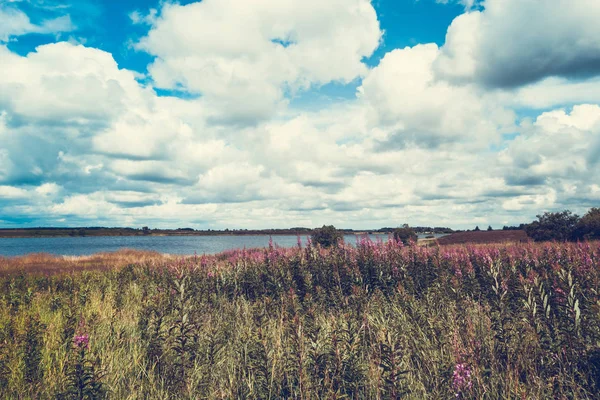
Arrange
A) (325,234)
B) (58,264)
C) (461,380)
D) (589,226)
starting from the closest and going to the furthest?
(461,380), (589,226), (58,264), (325,234)

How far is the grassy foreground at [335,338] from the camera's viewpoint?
384 centimetres

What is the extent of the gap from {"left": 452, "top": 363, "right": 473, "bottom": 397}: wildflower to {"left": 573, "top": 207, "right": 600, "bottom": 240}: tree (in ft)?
109

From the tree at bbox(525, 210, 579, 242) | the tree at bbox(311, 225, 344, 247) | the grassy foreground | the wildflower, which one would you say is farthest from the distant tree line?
the wildflower

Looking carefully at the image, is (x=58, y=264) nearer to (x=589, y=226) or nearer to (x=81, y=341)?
(x=81, y=341)

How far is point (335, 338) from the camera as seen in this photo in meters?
3.46

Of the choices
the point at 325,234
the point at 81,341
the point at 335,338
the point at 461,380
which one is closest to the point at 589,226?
the point at 325,234

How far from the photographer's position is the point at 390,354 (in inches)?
120

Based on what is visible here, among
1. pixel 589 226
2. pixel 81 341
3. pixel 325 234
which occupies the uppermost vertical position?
pixel 589 226

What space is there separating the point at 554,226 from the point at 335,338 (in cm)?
3673

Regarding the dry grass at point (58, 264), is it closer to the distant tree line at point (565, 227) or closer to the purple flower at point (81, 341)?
the purple flower at point (81, 341)

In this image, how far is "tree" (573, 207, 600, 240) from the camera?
28.9 m

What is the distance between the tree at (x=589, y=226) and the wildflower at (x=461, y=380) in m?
33.3

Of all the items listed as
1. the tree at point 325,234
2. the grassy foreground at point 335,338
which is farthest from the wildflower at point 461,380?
the tree at point 325,234

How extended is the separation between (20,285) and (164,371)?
10634 mm
